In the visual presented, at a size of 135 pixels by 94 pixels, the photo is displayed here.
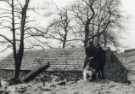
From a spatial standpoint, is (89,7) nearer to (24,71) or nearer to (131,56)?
(131,56)

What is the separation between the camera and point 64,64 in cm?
3209

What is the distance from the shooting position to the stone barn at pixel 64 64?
102 feet

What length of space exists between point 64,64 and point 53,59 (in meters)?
2.33

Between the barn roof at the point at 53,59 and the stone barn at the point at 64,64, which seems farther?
the barn roof at the point at 53,59

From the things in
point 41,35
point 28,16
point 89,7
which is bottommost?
point 41,35

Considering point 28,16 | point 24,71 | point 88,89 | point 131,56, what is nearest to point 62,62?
point 24,71

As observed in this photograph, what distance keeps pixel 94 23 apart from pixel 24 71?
14783 millimetres

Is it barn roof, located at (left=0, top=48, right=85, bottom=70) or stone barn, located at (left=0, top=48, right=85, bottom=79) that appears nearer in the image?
stone barn, located at (left=0, top=48, right=85, bottom=79)

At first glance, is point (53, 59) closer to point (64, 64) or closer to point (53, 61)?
point (53, 61)

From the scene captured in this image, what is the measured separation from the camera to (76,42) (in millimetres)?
46812

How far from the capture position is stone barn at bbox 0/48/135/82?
31.0 m

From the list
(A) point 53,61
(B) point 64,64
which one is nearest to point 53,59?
(A) point 53,61

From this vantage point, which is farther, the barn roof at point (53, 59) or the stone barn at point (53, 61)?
the barn roof at point (53, 59)

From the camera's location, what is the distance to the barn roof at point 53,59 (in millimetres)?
31656
